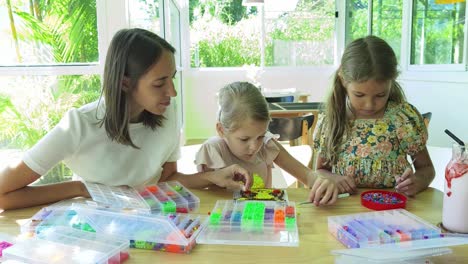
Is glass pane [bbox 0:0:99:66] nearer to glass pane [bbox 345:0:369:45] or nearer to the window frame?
the window frame

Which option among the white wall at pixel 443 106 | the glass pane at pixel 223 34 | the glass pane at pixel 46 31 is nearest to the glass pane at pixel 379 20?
the white wall at pixel 443 106

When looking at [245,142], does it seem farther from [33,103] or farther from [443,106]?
[443,106]

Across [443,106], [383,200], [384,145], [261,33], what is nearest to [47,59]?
[384,145]

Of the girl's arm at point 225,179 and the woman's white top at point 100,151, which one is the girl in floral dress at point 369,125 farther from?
the woman's white top at point 100,151

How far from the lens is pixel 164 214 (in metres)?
0.94

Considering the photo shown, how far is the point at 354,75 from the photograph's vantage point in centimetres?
138

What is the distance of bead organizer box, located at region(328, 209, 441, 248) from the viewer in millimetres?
787

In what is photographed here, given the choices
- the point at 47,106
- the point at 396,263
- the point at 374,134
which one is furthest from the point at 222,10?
the point at 396,263

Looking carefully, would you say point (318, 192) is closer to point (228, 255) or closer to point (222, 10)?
point (228, 255)

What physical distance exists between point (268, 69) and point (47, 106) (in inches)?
150

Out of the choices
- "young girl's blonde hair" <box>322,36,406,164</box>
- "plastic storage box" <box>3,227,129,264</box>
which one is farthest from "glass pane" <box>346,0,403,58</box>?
"plastic storage box" <box>3,227,129,264</box>

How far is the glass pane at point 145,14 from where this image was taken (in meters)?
2.86

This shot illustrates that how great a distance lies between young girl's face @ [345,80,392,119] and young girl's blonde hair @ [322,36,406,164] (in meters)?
0.02

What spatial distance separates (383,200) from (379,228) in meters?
0.24
